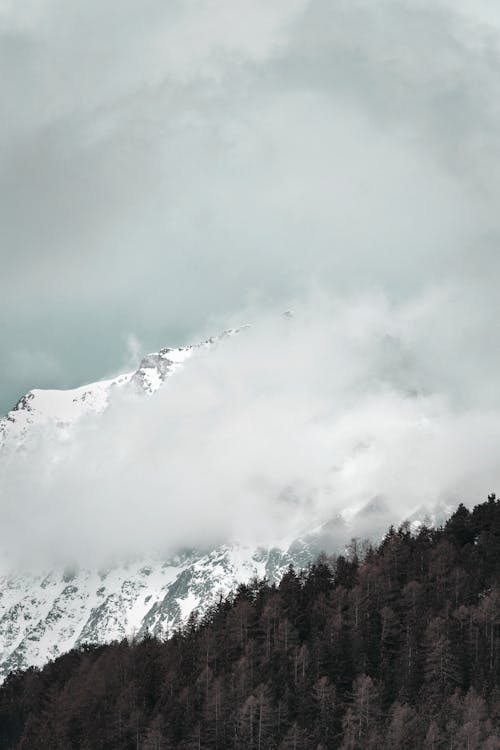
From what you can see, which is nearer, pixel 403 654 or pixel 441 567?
pixel 403 654

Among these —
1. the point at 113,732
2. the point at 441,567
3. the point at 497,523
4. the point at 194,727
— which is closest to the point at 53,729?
the point at 113,732

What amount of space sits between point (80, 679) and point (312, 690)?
139 feet

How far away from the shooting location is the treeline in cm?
13362

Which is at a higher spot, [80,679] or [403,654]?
[80,679]

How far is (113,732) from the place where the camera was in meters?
150

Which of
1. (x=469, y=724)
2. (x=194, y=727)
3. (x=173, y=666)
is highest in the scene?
(x=173, y=666)

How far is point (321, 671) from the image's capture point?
146 m

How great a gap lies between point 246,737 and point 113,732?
19.5m

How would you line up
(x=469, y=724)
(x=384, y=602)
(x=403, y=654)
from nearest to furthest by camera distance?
(x=469, y=724)
(x=403, y=654)
(x=384, y=602)

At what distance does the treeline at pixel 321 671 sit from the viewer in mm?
133625

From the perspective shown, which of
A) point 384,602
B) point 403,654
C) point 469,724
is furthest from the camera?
point 384,602

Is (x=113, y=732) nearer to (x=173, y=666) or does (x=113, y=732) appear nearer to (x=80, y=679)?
(x=173, y=666)

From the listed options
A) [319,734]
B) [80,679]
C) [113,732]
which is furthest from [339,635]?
[80,679]

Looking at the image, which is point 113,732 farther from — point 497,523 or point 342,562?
point 497,523
